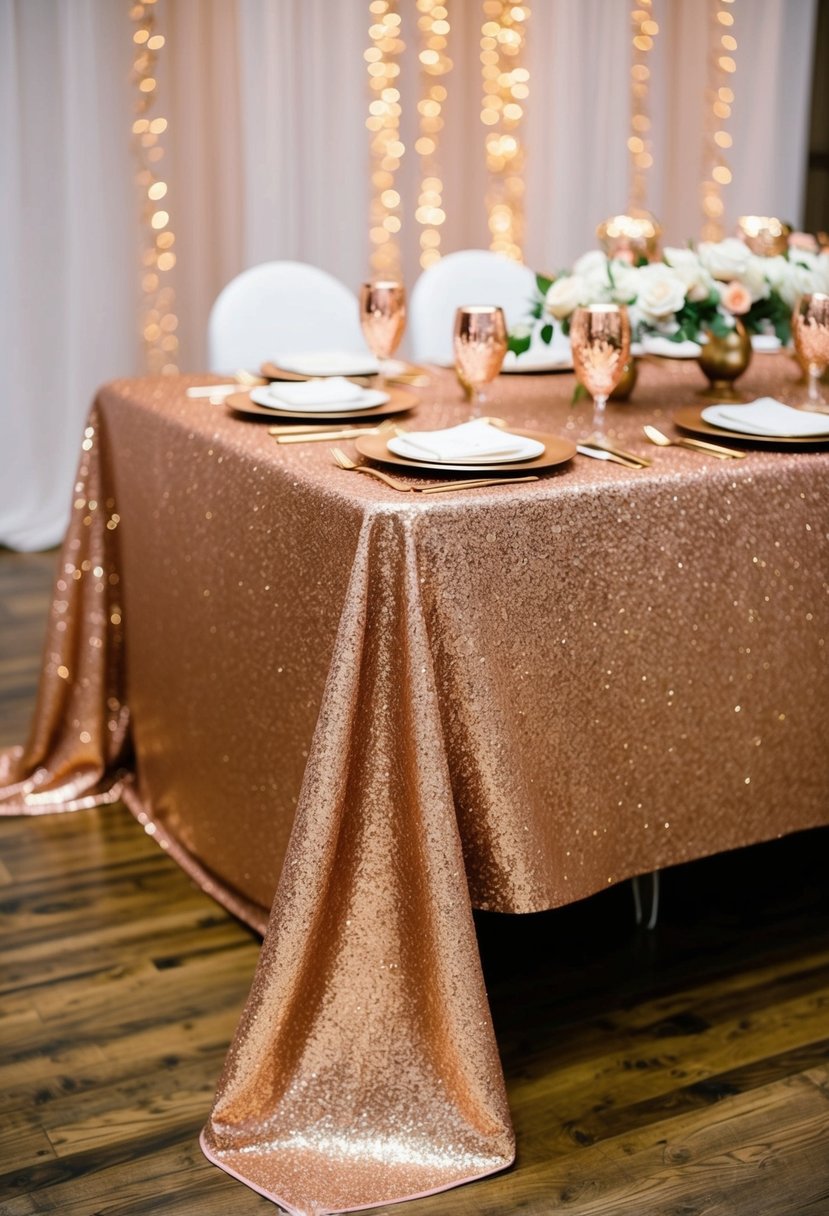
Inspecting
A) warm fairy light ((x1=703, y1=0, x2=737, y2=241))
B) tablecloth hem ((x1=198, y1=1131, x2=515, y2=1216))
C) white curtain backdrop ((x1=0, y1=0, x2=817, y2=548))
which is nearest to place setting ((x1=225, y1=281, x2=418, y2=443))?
tablecloth hem ((x1=198, y1=1131, x2=515, y2=1216))

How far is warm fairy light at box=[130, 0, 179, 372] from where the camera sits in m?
A: 3.80

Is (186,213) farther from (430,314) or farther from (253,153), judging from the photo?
(430,314)

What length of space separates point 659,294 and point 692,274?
0.22 feet

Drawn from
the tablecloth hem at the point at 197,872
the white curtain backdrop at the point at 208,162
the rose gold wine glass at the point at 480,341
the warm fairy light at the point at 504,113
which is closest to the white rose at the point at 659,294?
the rose gold wine glass at the point at 480,341

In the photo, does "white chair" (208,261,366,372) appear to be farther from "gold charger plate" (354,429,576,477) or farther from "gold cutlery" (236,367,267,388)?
"gold charger plate" (354,429,576,477)

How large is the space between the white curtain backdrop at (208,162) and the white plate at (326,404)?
7.13 ft

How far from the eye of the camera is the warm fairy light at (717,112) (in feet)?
15.1

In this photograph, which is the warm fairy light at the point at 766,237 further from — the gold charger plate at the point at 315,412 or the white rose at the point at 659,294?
the gold charger plate at the point at 315,412

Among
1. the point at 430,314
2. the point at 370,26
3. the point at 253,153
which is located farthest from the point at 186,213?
the point at 430,314

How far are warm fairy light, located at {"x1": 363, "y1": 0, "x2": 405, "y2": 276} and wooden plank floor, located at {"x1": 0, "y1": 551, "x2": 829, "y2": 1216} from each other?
2566mm

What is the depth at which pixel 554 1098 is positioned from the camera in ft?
5.16

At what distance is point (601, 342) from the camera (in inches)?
65.1

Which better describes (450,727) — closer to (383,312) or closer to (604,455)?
(604,455)

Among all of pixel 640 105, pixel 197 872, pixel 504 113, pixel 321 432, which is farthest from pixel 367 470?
pixel 640 105
